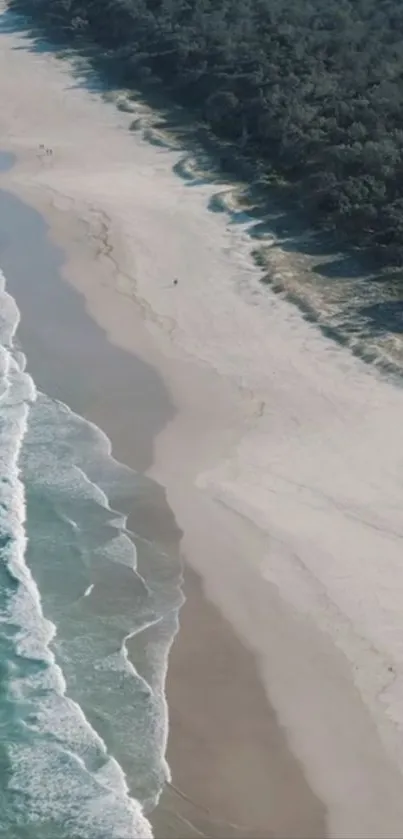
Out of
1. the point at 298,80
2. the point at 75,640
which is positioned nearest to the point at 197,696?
the point at 75,640

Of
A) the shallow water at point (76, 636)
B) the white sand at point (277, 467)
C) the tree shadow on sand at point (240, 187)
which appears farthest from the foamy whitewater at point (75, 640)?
the tree shadow on sand at point (240, 187)

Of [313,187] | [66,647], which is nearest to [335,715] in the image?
[66,647]

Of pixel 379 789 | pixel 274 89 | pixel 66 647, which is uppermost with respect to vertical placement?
pixel 274 89

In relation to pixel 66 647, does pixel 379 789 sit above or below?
above

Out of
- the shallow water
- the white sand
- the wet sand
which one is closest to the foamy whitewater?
the shallow water

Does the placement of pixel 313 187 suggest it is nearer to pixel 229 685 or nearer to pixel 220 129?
pixel 220 129

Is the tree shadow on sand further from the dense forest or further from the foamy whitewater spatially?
the foamy whitewater
